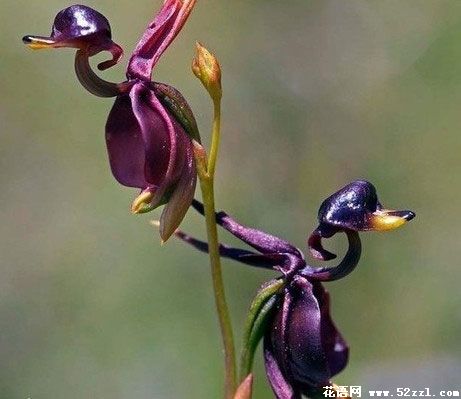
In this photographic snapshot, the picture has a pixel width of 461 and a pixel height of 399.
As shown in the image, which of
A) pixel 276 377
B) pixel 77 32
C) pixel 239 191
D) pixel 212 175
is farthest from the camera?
pixel 239 191

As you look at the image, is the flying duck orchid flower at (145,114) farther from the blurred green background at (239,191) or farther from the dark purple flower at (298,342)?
the blurred green background at (239,191)

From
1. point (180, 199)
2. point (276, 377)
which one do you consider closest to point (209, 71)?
point (180, 199)

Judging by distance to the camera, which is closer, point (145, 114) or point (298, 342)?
point (145, 114)

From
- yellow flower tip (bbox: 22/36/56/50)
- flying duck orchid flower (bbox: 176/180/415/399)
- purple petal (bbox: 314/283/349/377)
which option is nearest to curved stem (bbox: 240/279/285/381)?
flying duck orchid flower (bbox: 176/180/415/399)

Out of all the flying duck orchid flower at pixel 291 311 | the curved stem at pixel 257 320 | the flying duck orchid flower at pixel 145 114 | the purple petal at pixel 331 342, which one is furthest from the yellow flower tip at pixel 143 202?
the purple petal at pixel 331 342

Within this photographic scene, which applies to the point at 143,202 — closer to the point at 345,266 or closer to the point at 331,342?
the point at 345,266

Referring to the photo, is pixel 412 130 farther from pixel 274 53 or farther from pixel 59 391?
pixel 59 391
